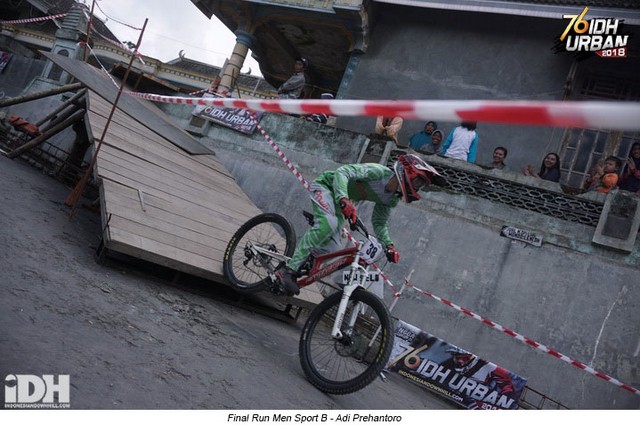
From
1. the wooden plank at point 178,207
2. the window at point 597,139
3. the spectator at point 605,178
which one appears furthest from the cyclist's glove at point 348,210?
the window at point 597,139

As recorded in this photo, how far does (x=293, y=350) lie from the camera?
4.70m

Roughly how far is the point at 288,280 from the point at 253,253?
0.81m

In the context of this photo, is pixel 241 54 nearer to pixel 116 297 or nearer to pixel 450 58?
pixel 450 58

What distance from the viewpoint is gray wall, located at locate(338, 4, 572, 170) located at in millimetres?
11383

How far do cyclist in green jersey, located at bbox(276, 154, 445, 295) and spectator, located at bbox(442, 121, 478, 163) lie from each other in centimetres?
533

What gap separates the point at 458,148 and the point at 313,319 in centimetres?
669

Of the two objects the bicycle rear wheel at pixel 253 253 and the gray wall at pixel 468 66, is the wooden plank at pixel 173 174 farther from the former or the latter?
the gray wall at pixel 468 66

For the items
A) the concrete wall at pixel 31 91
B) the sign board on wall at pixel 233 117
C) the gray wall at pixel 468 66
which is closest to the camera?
the sign board on wall at pixel 233 117

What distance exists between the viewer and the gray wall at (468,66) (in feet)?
37.3

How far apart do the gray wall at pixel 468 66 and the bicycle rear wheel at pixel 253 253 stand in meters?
7.77

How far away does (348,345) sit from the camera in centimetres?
385

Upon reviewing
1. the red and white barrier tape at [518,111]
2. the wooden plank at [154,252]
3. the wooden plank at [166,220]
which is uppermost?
the red and white barrier tape at [518,111]

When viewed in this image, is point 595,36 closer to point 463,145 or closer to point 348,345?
point 463,145

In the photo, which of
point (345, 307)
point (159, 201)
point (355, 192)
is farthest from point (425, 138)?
point (345, 307)
